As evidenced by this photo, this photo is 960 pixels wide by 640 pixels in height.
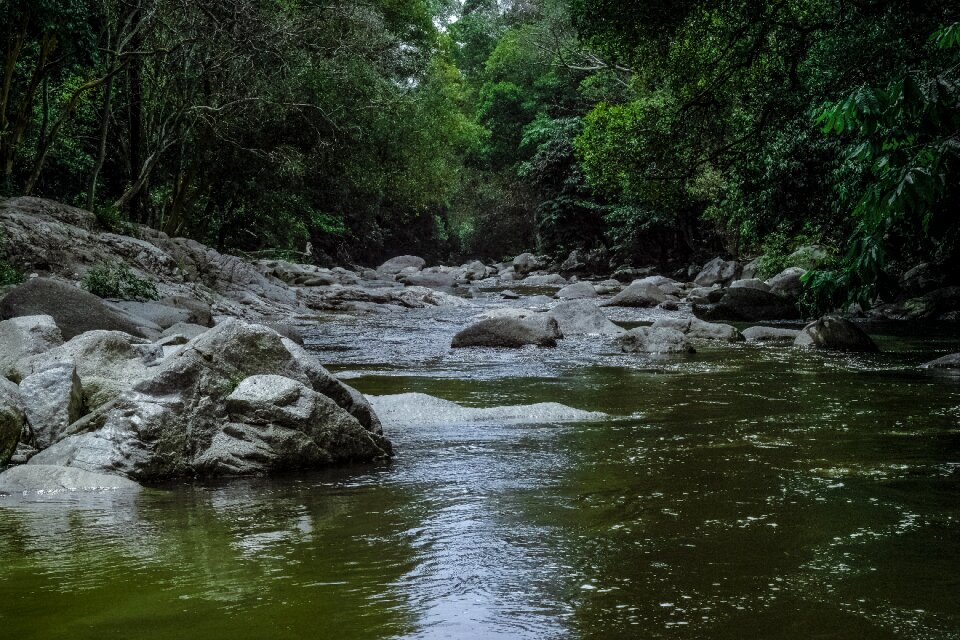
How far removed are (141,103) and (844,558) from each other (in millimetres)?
19554

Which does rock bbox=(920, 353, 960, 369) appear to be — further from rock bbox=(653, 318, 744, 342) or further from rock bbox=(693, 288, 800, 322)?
rock bbox=(693, 288, 800, 322)

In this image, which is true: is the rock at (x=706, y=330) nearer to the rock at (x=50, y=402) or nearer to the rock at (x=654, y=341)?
Result: the rock at (x=654, y=341)

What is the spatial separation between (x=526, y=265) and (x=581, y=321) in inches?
1095

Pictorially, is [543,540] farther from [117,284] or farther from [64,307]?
[117,284]

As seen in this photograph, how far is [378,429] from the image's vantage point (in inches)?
226

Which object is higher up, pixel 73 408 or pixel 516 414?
pixel 73 408

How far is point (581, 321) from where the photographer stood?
49.9ft

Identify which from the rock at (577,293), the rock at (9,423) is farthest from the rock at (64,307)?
the rock at (577,293)

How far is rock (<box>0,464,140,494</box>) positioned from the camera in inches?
172

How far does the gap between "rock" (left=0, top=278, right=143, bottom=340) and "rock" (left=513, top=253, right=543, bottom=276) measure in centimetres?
3331

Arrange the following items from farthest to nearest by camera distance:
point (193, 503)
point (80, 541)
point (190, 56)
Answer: point (190, 56) → point (193, 503) → point (80, 541)

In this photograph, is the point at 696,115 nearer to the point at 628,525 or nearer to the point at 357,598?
the point at 628,525

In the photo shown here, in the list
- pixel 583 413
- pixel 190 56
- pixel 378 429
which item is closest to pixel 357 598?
pixel 378 429

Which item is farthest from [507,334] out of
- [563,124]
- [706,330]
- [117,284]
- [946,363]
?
[563,124]
